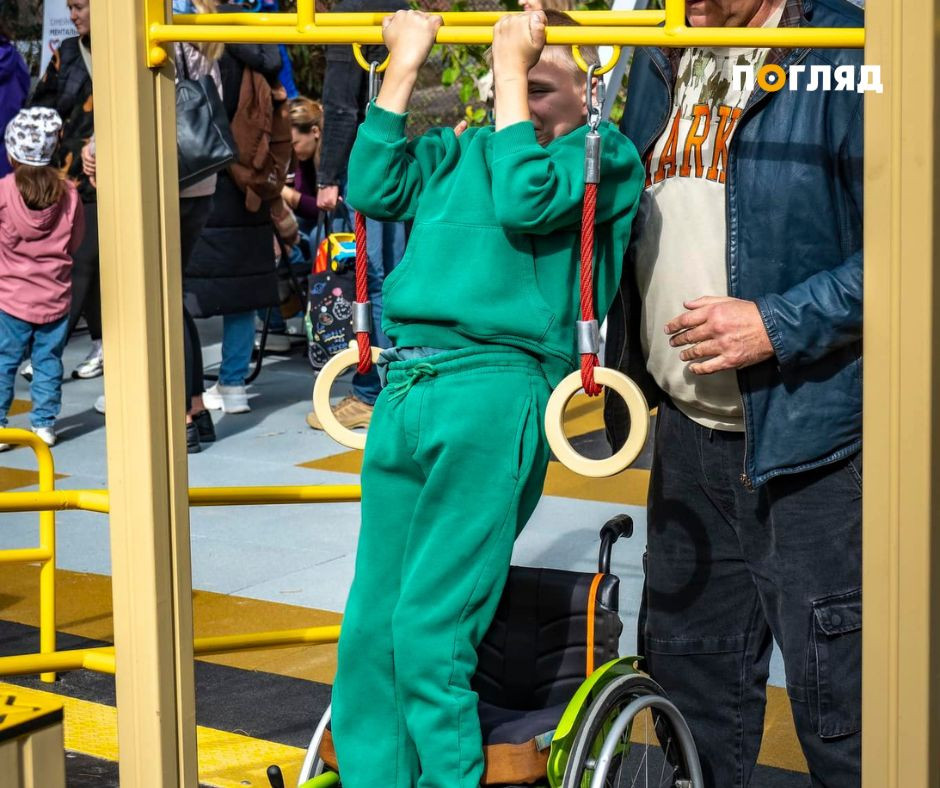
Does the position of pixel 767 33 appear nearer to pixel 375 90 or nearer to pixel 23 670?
pixel 375 90

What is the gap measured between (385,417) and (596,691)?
2.04ft

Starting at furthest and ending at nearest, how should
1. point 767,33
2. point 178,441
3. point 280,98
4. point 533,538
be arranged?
point 280,98 → point 533,538 → point 178,441 → point 767,33

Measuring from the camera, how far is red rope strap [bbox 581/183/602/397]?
2.27 metres

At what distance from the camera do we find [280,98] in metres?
7.39

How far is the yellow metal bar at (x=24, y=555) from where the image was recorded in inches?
150

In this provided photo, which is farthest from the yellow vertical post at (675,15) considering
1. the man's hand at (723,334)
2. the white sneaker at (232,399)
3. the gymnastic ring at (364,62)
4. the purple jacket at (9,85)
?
the purple jacket at (9,85)

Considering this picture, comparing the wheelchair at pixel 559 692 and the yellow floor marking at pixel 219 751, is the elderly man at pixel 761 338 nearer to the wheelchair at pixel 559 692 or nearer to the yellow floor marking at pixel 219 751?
the wheelchair at pixel 559 692

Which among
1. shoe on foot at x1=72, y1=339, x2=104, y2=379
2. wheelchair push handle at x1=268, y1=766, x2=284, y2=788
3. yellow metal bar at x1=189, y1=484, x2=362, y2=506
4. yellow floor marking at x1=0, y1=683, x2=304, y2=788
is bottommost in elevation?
yellow floor marking at x1=0, y1=683, x2=304, y2=788

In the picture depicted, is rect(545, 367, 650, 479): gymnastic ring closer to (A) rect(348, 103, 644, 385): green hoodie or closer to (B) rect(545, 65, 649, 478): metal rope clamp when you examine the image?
(B) rect(545, 65, 649, 478): metal rope clamp

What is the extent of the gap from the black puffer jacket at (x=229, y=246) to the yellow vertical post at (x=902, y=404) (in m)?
5.49

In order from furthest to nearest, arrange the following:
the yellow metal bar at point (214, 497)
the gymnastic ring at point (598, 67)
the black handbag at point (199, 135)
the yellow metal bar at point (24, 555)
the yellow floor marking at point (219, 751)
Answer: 1. the black handbag at point (199, 135)
2. the yellow metal bar at point (24, 555)
3. the yellow floor marking at point (219, 751)
4. the yellow metal bar at point (214, 497)
5. the gymnastic ring at point (598, 67)

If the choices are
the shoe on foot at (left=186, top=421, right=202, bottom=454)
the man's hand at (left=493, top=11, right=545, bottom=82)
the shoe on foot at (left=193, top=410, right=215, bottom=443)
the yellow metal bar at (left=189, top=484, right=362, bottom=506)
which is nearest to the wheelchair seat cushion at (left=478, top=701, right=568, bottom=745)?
the yellow metal bar at (left=189, top=484, right=362, bottom=506)

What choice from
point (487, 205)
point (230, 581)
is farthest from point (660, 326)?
point (230, 581)

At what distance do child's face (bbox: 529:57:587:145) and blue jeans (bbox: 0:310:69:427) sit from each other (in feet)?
15.8
